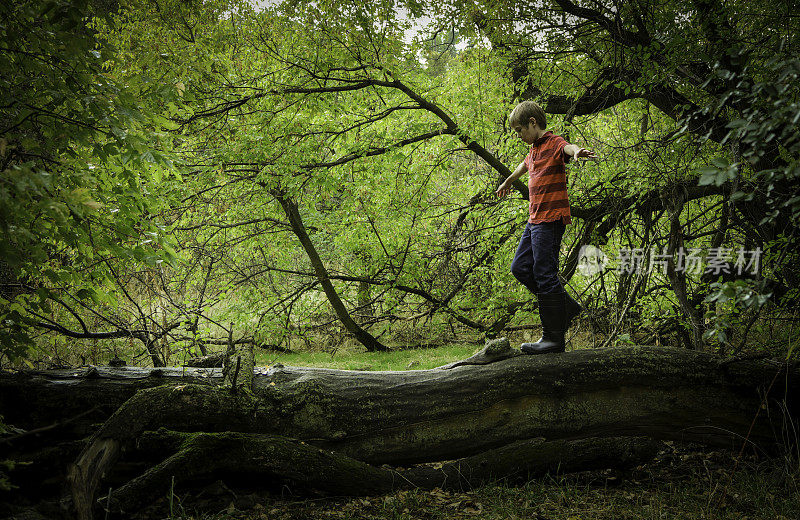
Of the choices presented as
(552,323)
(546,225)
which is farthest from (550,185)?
(552,323)

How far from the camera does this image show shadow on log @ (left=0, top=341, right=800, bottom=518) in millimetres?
3574

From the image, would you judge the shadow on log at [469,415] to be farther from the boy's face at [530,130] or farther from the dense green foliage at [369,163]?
the boy's face at [530,130]

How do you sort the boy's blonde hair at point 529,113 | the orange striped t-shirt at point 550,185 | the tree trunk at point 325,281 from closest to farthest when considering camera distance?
1. the orange striped t-shirt at point 550,185
2. the boy's blonde hair at point 529,113
3. the tree trunk at point 325,281

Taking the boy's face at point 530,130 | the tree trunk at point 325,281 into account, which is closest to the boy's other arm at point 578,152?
the boy's face at point 530,130

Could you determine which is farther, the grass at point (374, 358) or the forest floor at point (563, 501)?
the grass at point (374, 358)

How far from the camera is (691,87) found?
5.44m

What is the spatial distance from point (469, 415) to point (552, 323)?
1.08m

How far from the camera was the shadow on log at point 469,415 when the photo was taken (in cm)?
357

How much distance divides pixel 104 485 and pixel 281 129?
531cm

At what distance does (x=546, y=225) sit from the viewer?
4234mm

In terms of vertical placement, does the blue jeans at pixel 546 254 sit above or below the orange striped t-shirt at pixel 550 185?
below

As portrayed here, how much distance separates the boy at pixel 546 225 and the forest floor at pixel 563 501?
3.81 ft

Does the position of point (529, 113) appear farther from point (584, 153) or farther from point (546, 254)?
point (546, 254)

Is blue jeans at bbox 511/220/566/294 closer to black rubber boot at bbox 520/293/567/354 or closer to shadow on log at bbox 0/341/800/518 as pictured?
black rubber boot at bbox 520/293/567/354
